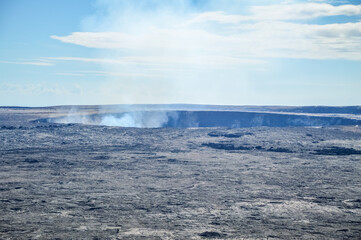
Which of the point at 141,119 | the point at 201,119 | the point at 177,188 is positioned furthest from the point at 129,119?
the point at 177,188

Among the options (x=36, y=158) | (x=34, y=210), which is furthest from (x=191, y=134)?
(x=34, y=210)

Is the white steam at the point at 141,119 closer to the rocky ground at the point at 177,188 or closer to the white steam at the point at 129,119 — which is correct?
the white steam at the point at 129,119

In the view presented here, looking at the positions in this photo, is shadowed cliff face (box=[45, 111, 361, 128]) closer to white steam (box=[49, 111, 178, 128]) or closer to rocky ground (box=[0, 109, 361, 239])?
white steam (box=[49, 111, 178, 128])

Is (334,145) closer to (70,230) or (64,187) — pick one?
(64,187)

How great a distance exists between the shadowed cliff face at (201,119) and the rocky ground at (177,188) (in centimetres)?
2171

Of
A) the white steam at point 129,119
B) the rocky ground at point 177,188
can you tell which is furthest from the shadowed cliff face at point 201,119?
the rocky ground at point 177,188

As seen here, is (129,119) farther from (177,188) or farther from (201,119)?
(177,188)

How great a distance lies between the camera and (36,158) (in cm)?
2497

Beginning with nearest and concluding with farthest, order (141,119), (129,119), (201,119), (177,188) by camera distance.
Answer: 1. (177,188)
2. (201,119)
3. (129,119)
4. (141,119)

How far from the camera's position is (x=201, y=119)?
62.2 metres

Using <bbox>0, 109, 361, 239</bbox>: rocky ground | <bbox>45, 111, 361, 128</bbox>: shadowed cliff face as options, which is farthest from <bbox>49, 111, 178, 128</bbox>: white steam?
<bbox>0, 109, 361, 239</bbox>: rocky ground

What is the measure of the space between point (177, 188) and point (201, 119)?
147 feet

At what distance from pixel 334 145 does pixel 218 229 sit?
23153 mm

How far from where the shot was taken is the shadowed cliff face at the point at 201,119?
56.1m
